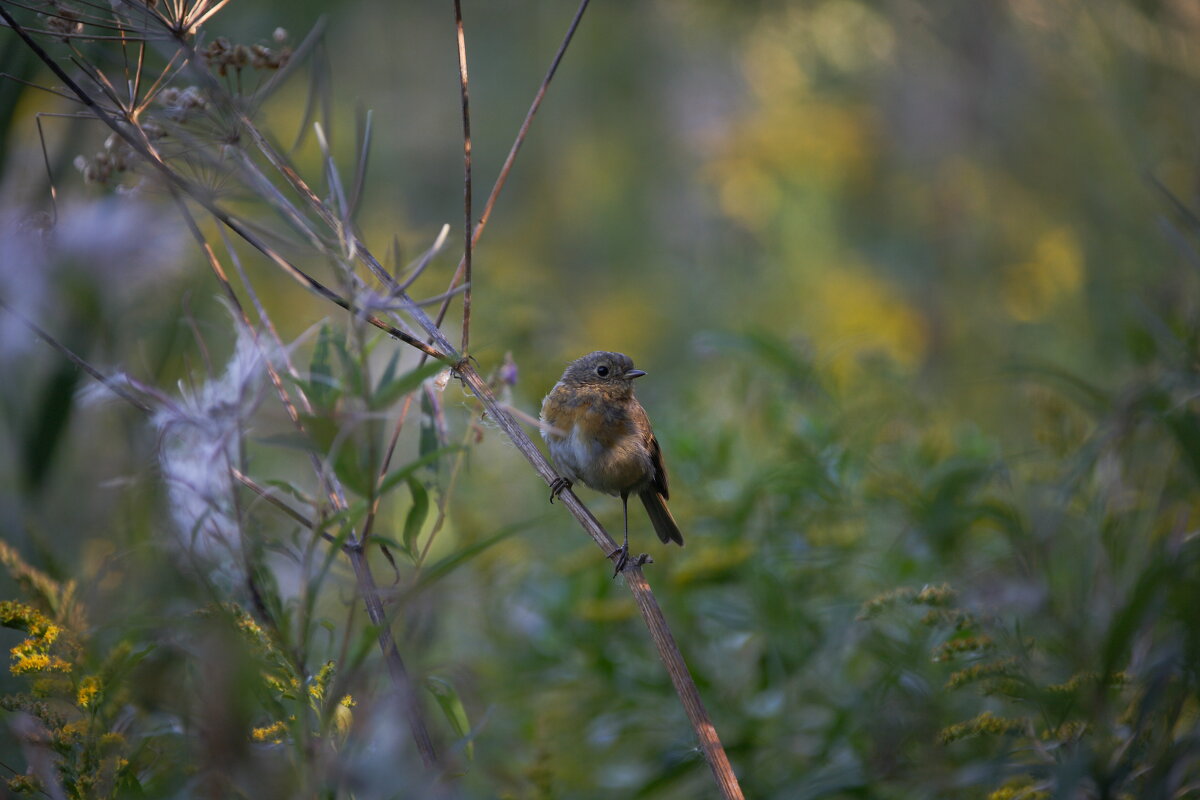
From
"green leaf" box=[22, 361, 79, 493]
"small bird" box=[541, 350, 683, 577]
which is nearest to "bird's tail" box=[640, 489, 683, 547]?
"small bird" box=[541, 350, 683, 577]

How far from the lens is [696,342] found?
244cm

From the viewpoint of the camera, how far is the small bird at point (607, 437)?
229 centimetres

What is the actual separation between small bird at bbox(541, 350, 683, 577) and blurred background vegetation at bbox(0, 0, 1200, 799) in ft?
0.39

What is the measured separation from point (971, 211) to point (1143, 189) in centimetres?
185

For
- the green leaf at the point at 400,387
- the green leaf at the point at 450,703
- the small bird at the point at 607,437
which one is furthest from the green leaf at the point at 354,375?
the small bird at the point at 607,437

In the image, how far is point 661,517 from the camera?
2.44m

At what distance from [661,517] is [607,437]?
0.89 ft

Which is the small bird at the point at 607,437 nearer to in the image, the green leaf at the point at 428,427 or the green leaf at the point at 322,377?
the green leaf at the point at 428,427

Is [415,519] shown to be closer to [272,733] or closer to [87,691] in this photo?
[272,733]

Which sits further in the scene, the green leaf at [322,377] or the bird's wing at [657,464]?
the bird's wing at [657,464]

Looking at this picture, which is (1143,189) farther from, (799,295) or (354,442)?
(354,442)

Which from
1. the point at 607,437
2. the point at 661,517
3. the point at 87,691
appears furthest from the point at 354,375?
the point at 661,517

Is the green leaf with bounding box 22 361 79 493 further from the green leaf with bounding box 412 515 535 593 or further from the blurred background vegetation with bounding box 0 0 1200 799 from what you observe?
the green leaf with bounding box 412 515 535 593

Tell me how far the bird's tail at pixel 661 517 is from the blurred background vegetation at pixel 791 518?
0.09m
